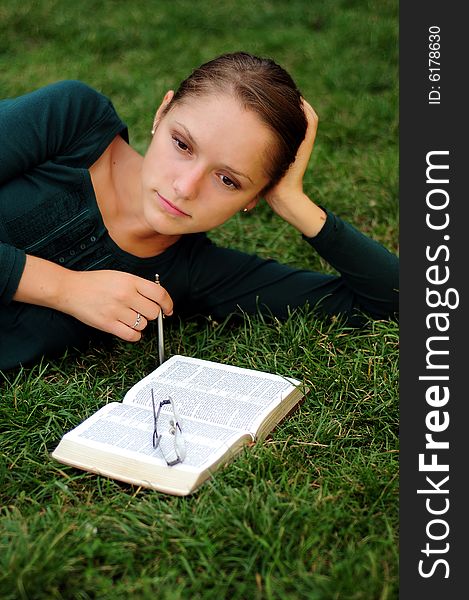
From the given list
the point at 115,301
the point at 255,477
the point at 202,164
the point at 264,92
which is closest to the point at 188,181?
the point at 202,164

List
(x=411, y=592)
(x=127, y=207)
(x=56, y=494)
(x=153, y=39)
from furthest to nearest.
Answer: (x=153, y=39), (x=127, y=207), (x=56, y=494), (x=411, y=592)

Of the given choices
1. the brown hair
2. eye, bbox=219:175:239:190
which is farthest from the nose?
the brown hair

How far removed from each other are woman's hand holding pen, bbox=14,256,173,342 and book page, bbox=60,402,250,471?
1.35 ft

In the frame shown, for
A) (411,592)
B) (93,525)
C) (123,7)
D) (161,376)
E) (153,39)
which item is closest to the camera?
(411,592)

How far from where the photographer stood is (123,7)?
684 cm

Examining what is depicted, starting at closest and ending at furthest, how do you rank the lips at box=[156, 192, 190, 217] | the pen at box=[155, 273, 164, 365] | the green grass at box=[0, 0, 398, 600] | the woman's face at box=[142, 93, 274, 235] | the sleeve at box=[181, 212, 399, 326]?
the green grass at box=[0, 0, 398, 600] < the woman's face at box=[142, 93, 274, 235] < the lips at box=[156, 192, 190, 217] < the pen at box=[155, 273, 164, 365] < the sleeve at box=[181, 212, 399, 326]

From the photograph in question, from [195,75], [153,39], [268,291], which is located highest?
[153,39]

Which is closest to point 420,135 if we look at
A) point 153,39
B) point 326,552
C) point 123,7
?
point 326,552

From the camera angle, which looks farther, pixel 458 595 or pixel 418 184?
pixel 418 184

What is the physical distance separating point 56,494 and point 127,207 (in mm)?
1245

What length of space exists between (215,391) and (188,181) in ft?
2.28

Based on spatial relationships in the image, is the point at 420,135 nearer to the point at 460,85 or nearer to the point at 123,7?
the point at 460,85

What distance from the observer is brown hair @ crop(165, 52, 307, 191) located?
2.82 m

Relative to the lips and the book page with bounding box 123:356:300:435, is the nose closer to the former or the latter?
the lips
